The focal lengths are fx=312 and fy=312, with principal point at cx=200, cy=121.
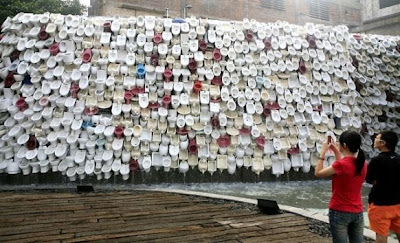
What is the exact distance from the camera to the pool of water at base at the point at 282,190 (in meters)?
5.50

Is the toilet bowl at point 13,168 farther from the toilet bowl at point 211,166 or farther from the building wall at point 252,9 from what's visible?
the building wall at point 252,9

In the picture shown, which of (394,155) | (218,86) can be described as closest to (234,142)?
(218,86)

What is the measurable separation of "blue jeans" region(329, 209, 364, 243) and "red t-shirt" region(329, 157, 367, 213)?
41 millimetres

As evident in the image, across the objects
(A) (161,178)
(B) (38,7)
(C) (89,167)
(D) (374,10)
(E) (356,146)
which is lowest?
(A) (161,178)

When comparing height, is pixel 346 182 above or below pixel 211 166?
above

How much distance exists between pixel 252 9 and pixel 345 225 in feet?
61.0

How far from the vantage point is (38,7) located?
13555 mm

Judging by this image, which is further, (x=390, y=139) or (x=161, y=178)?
(x=161, y=178)

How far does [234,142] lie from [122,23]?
3690 mm

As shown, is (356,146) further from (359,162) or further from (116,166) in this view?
(116,166)

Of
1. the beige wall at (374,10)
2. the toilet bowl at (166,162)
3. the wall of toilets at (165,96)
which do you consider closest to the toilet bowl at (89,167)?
the wall of toilets at (165,96)

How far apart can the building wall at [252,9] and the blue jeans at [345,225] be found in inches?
582

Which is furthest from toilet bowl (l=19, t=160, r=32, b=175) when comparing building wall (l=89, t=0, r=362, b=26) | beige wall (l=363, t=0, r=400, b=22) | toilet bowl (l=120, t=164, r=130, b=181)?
beige wall (l=363, t=0, r=400, b=22)

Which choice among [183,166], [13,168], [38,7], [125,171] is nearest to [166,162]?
[183,166]
